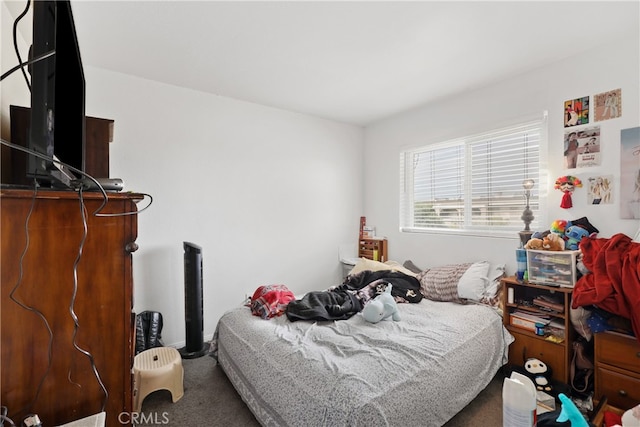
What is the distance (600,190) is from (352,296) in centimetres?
207

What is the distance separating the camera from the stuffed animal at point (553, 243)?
212 centimetres

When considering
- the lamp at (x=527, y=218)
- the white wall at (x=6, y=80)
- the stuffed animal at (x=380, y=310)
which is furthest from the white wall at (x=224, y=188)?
the lamp at (x=527, y=218)

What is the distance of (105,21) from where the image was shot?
1.92 m

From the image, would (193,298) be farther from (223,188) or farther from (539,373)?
(539,373)

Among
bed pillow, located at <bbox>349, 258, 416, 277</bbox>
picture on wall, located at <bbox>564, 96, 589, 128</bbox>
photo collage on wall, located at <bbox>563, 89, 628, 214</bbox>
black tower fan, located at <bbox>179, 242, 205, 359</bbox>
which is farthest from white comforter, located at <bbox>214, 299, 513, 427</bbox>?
picture on wall, located at <bbox>564, 96, 589, 128</bbox>

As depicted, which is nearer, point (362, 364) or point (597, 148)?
point (362, 364)

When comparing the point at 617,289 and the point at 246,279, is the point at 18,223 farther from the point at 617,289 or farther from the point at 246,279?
the point at 617,289

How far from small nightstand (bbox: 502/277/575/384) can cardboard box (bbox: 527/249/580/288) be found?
49 mm

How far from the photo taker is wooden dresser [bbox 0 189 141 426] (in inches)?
34.6

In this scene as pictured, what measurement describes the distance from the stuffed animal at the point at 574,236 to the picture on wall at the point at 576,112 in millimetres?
853

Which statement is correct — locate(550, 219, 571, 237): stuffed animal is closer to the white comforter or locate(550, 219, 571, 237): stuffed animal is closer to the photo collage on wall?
the photo collage on wall

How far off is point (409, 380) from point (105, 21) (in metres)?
2.84

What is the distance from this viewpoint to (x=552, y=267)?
6.97ft

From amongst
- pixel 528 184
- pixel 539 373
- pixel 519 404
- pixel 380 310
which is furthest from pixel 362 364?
pixel 528 184
